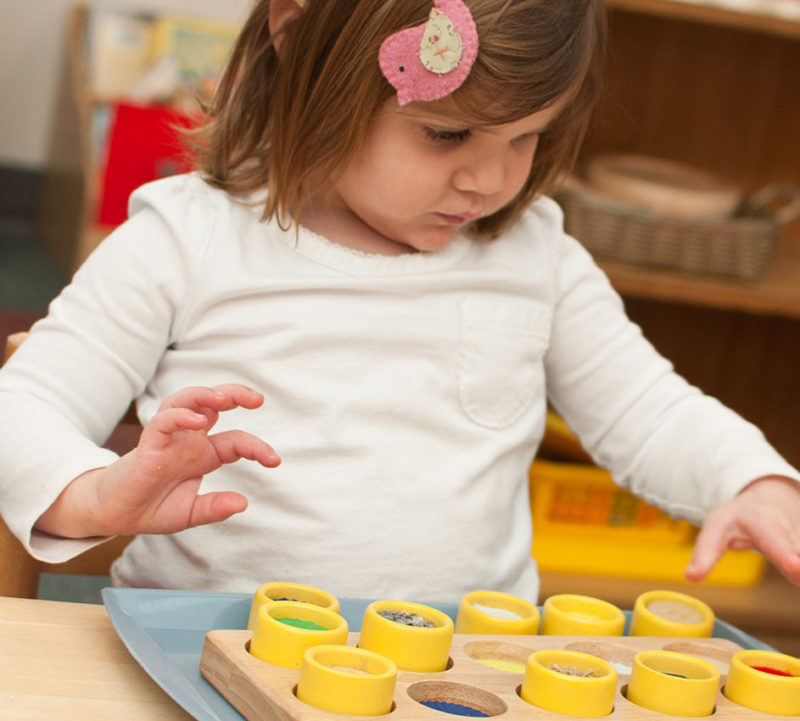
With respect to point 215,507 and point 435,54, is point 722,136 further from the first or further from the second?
point 215,507

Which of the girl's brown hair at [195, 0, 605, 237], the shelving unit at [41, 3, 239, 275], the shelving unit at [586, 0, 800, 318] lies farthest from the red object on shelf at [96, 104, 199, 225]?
the girl's brown hair at [195, 0, 605, 237]

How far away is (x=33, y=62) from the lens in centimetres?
322

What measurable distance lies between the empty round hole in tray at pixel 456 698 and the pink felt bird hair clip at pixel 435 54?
15.3 inches

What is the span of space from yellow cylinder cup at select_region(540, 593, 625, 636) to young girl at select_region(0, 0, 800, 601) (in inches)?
2.3

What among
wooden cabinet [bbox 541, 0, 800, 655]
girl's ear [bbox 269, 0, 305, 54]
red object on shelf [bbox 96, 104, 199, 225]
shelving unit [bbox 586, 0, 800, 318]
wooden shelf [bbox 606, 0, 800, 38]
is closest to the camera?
girl's ear [bbox 269, 0, 305, 54]

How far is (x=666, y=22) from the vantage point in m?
1.93

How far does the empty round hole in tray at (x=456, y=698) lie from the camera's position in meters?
0.59

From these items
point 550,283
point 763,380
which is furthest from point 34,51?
point 550,283

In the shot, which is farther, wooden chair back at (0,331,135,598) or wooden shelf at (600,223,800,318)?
wooden shelf at (600,223,800,318)

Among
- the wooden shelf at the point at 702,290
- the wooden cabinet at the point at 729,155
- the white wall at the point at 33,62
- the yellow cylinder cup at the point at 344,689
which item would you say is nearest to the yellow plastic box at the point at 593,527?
the wooden cabinet at the point at 729,155

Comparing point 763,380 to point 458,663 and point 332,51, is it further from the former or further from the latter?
point 458,663

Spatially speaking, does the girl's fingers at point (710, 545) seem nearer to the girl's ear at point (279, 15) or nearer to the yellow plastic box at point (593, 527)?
the girl's ear at point (279, 15)

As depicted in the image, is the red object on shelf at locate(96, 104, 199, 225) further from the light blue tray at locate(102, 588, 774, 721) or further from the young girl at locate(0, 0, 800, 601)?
the light blue tray at locate(102, 588, 774, 721)

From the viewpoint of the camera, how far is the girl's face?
83cm
